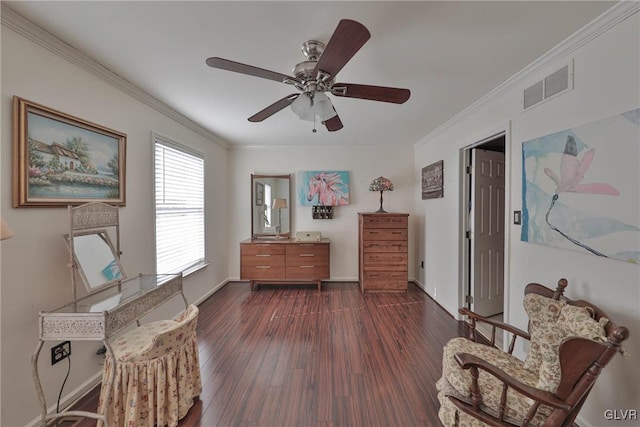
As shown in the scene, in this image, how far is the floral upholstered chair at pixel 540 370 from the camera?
1060 mm

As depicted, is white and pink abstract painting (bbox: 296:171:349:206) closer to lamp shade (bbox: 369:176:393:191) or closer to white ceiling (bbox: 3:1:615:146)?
lamp shade (bbox: 369:176:393:191)

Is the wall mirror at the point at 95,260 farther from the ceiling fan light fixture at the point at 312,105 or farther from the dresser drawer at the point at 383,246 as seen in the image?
the dresser drawer at the point at 383,246

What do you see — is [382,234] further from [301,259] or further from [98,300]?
[98,300]

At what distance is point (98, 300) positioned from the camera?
67.6 inches

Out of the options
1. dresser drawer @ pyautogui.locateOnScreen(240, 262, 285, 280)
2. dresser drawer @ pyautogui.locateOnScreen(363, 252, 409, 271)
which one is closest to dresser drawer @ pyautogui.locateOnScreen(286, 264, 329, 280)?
dresser drawer @ pyautogui.locateOnScreen(240, 262, 285, 280)

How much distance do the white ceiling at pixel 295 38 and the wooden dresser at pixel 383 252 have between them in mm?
1936

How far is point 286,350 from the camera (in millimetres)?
2449

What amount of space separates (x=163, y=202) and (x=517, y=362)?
3.43 metres

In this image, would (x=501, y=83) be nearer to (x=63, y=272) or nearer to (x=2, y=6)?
(x=2, y=6)

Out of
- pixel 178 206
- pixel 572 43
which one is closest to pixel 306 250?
pixel 178 206

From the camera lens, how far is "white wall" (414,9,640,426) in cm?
134

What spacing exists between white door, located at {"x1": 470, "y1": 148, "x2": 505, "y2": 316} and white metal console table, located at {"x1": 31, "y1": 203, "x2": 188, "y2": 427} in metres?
3.17

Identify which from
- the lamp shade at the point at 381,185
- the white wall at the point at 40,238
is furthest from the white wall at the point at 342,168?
the white wall at the point at 40,238

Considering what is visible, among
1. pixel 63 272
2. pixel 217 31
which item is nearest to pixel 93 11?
pixel 217 31
